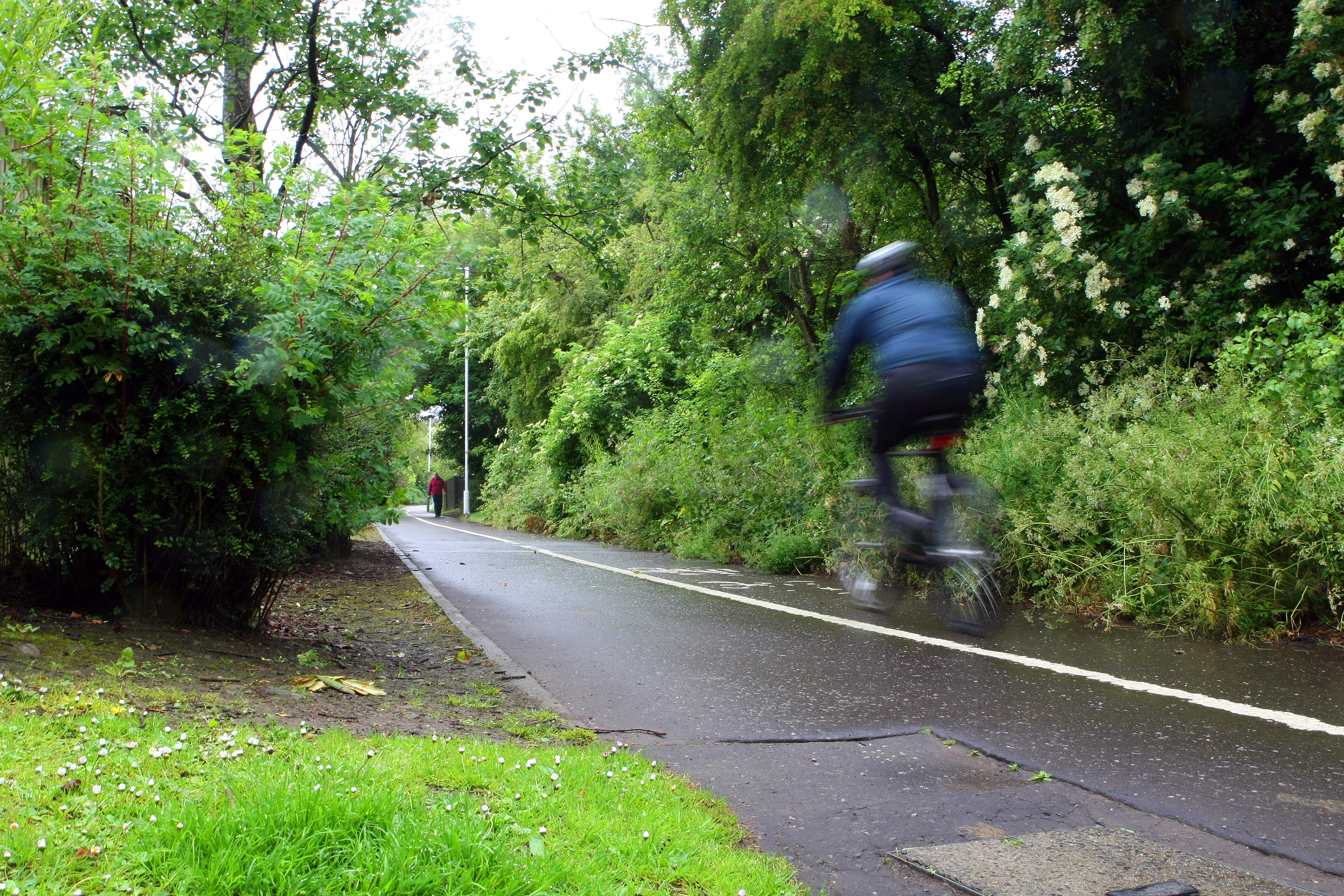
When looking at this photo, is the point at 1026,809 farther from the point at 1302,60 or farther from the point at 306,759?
the point at 1302,60

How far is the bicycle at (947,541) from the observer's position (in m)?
5.51

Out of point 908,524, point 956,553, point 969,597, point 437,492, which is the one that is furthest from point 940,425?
point 437,492

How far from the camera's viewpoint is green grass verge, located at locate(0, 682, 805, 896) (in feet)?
8.08

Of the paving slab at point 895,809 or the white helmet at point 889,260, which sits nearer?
the paving slab at point 895,809

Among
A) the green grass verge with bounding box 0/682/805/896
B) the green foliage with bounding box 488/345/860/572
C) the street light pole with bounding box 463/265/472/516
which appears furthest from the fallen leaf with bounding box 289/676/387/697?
the street light pole with bounding box 463/265/472/516

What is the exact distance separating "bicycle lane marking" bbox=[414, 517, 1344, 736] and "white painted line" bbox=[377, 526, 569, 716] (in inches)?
99.9

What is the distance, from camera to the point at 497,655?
6672 mm

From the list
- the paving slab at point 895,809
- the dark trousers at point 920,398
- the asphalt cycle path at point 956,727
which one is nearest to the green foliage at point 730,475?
the asphalt cycle path at point 956,727

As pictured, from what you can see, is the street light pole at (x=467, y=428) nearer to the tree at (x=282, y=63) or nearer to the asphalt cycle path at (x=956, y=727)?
the tree at (x=282, y=63)

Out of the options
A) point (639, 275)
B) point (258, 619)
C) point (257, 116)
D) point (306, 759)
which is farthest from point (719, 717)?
point (639, 275)

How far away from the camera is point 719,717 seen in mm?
4824

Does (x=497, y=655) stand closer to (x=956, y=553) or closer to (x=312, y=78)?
(x=956, y=553)

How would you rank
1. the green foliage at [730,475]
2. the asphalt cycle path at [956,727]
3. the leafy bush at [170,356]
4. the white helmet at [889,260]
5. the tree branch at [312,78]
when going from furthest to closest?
the green foliage at [730,475], the tree branch at [312,78], the white helmet at [889,260], the leafy bush at [170,356], the asphalt cycle path at [956,727]

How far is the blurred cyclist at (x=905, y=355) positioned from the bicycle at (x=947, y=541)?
6 centimetres
